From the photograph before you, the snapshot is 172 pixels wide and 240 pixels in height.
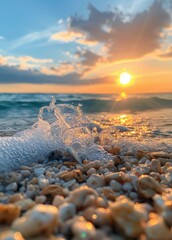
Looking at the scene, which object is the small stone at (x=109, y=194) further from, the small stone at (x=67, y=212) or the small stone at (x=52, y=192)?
the small stone at (x=67, y=212)

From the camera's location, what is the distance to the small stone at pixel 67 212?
53.4 inches

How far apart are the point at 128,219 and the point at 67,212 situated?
11.3 inches

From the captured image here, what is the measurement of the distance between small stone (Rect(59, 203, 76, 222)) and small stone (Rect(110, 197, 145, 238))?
0.20 m

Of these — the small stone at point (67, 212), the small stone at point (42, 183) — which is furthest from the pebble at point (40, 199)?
the small stone at point (67, 212)

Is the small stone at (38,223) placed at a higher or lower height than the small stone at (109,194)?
higher

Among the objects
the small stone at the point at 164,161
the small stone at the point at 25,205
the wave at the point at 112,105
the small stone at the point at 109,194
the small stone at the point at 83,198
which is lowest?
the wave at the point at 112,105

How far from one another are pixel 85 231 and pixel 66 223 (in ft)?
0.44

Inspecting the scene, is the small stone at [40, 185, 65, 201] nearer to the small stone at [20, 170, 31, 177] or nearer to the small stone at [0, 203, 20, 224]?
the small stone at [0, 203, 20, 224]

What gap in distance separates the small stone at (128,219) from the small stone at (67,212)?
197 mm

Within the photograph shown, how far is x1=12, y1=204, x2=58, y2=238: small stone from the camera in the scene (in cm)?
121

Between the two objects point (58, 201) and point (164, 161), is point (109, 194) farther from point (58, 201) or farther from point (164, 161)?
point (164, 161)

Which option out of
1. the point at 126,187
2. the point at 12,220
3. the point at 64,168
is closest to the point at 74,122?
the point at 64,168

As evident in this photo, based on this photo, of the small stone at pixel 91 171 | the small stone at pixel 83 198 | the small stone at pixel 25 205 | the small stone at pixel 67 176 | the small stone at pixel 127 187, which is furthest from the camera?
the small stone at pixel 91 171

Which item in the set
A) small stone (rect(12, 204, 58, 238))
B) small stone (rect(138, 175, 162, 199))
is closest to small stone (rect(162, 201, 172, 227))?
small stone (rect(138, 175, 162, 199))
